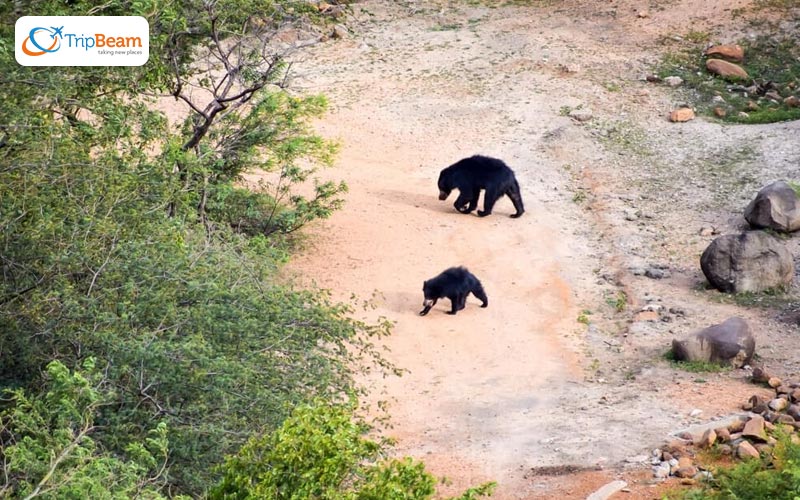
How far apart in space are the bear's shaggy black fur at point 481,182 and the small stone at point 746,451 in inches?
343

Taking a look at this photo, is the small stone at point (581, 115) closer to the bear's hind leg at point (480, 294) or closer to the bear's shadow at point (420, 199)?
the bear's shadow at point (420, 199)

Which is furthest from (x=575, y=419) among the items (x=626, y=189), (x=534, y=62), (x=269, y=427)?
(x=534, y=62)

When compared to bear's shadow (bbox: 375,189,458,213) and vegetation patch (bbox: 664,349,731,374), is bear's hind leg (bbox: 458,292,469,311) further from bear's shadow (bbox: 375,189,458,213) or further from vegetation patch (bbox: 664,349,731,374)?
bear's shadow (bbox: 375,189,458,213)

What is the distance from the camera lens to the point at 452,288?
1739 cm

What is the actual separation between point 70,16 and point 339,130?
11001 millimetres

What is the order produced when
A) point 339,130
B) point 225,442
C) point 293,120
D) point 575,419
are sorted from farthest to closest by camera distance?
point 339,130
point 293,120
point 575,419
point 225,442

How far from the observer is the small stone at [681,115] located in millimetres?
25578

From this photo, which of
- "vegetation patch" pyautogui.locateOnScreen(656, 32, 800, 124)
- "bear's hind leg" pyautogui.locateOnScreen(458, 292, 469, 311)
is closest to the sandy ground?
"bear's hind leg" pyautogui.locateOnScreen(458, 292, 469, 311)

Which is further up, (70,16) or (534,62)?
(70,16)

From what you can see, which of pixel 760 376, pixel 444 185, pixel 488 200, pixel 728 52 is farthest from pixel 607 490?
pixel 728 52

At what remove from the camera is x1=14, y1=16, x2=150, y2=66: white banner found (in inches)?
542

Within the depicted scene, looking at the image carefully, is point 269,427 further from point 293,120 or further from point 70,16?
point 293,120

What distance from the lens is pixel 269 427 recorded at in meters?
11.5

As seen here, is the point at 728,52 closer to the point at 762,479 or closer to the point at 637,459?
the point at 637,459
